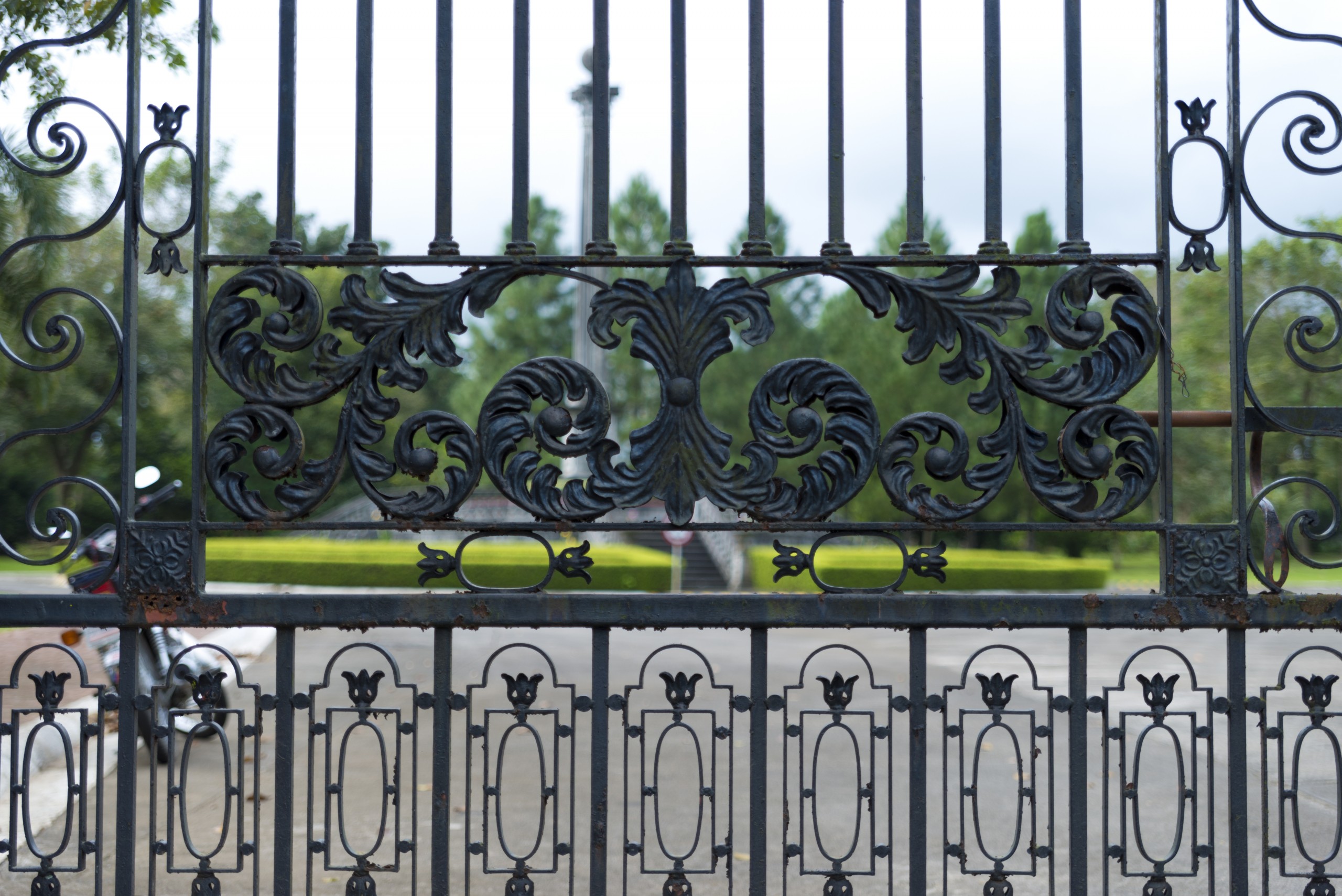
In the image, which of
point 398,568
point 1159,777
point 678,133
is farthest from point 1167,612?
point 398,568

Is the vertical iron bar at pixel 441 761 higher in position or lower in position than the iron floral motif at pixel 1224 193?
lower

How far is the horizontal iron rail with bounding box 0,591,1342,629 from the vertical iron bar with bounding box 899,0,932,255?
860mm

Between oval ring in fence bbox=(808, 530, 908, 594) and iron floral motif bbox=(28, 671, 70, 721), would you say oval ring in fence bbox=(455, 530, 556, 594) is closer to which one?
oval ring in fence bbox=(808, 530, 908, 594)

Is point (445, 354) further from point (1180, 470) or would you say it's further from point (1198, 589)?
point (1180, 470)

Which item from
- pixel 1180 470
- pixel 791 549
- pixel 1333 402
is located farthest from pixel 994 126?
pixel 1180 470

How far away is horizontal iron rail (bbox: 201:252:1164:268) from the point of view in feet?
8.31

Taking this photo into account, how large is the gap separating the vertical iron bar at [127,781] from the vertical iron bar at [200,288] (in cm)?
18

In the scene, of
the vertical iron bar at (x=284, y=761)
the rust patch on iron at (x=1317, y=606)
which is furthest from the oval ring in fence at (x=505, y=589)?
the rust patch on iron at (x=1317, y=606)

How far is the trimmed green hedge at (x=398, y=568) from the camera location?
15.6 metres

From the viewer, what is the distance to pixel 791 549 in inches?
97.3

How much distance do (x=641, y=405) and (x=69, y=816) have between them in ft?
102

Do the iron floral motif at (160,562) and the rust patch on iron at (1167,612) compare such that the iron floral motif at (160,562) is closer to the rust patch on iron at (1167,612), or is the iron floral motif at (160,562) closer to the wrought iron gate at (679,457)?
the wrought iron gate at (679,457)

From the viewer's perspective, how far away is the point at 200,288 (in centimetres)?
254

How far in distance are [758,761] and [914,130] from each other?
158 centimetres
